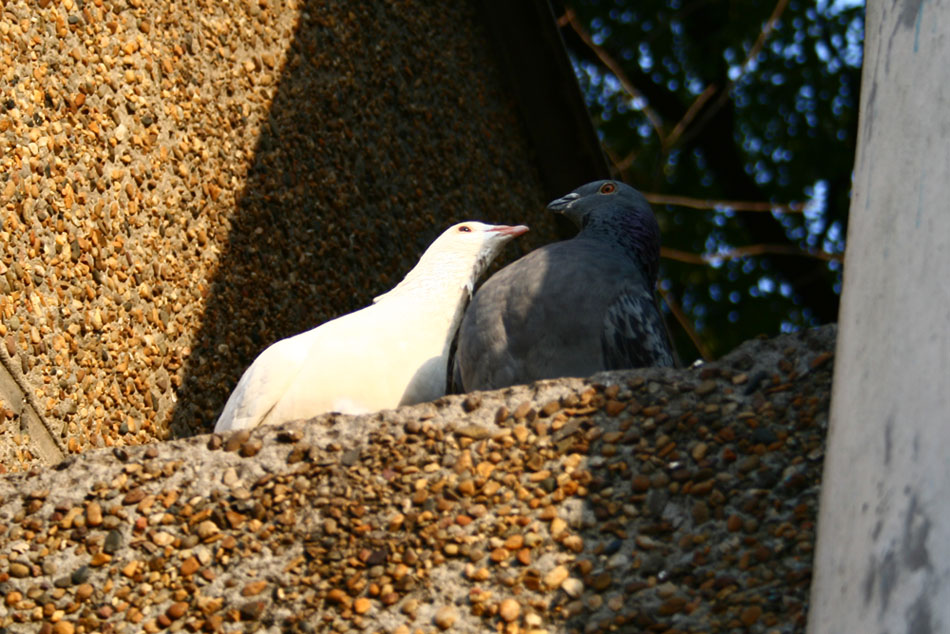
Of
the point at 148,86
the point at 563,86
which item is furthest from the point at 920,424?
the point at 563,86

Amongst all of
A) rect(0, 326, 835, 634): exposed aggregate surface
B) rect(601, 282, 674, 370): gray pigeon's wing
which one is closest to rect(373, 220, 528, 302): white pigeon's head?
rect(601, 282, 674, 370): gray pigeon's wing

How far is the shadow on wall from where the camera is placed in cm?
462

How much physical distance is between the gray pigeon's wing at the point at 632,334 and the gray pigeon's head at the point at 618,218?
1.72ft

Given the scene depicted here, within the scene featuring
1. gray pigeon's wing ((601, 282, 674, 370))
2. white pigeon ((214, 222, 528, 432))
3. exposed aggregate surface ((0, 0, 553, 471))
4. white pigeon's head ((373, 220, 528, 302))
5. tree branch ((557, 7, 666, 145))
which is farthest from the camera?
tree branch ((557, 7, 666, 145))

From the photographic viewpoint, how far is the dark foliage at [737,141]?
8797 millimetres

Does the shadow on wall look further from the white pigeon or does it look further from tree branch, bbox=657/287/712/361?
tree branch, bbox=657/287/712/361

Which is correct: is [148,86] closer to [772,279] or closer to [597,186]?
[597,186]

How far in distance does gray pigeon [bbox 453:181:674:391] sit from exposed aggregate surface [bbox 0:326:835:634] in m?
0.52

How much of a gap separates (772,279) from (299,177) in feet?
16.8

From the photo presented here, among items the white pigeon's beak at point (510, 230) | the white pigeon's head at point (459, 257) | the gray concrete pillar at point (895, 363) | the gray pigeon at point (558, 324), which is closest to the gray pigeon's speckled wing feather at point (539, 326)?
the gray pigeon at point (558, 324)

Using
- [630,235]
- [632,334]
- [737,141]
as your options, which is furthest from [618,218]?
[737,141]

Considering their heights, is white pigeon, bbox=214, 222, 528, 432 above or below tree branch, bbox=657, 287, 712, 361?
above

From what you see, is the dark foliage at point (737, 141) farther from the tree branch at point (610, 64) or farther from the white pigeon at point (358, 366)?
the white pigeon at point (358, 366)

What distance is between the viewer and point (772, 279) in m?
9.10
